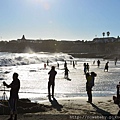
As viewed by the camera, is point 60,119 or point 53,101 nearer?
point 60,119

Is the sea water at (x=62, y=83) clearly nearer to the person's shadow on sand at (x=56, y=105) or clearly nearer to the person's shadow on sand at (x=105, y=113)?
the person's shadow on sand at (x=56, y=105)

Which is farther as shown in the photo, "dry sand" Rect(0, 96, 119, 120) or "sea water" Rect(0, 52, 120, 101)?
"sea water" Rect(0, 52, 120, 101)

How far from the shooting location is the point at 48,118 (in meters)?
9.44

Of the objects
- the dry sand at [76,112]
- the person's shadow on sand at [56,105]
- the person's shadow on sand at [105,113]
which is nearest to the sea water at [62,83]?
the person's shadow on sand at [56,105]

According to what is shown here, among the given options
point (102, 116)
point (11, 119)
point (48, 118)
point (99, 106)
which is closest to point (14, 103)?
point (11, 119)

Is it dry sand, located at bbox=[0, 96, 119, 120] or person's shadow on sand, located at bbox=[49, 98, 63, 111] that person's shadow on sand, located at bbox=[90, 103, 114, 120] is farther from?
person's shadow on sand, located at bbox=[49, 98, 63, 111]

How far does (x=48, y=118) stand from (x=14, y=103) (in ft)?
4.05

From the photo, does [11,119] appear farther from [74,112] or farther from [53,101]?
Result: [53,101]

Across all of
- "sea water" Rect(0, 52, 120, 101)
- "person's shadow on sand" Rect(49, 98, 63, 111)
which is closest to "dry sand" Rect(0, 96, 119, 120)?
"person's shadow on sand" Rect(49, 98, 63, 111)

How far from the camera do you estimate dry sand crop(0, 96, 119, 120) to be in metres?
9.61

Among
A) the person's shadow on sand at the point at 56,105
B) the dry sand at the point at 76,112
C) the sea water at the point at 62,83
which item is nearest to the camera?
the dry sand at the point at 76,112

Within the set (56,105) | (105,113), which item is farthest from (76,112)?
(56,105)

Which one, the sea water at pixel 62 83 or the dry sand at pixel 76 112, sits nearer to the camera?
the dry sand at pixel 76 112

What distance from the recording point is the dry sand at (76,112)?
31.5ft
